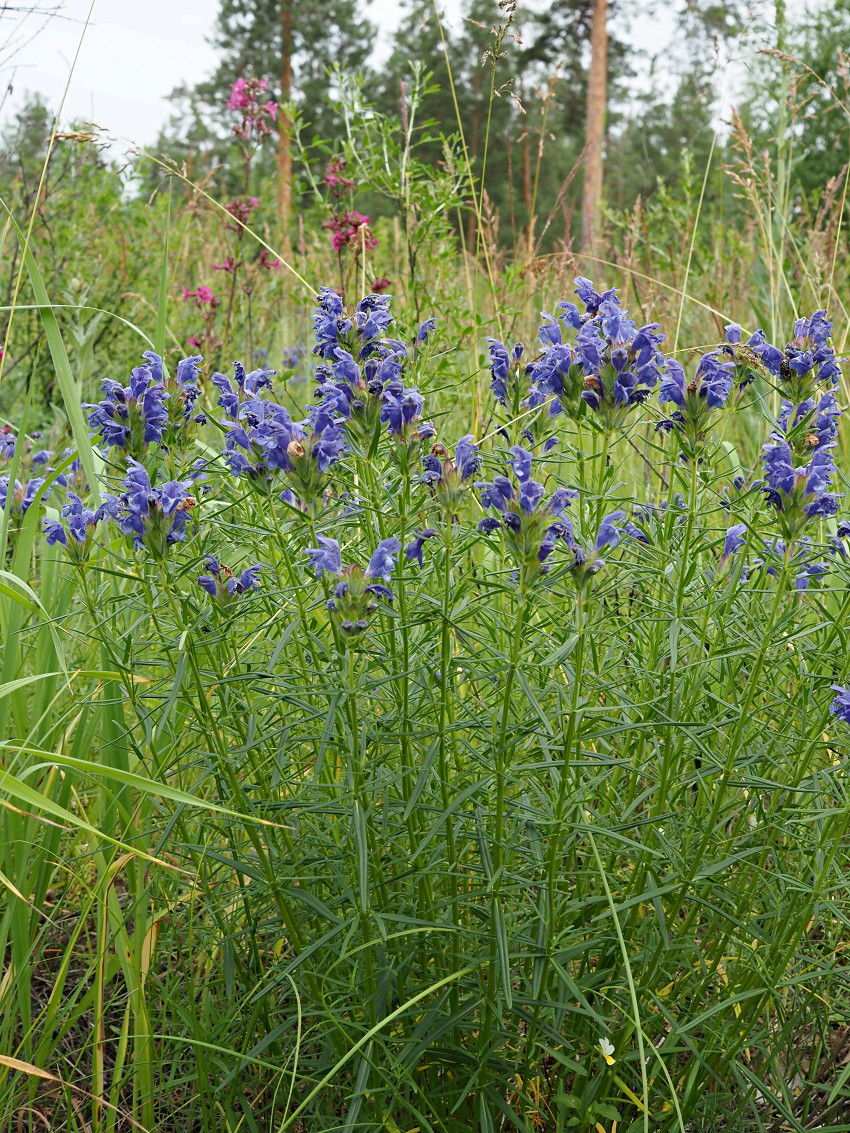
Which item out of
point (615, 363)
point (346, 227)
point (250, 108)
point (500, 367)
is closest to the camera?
point (615, 363)

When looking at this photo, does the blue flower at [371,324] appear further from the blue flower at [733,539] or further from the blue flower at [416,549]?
the blue flower at [733,539]

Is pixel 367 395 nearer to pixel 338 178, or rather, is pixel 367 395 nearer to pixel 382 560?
pixel 382 560

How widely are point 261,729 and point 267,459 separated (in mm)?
541

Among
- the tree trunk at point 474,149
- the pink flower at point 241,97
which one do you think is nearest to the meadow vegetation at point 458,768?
the tree trunk at point 474,149

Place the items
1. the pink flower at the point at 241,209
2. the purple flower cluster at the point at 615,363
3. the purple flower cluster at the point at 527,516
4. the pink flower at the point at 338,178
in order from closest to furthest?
the purple flower cluster at the point at 527,516
the purple flower cluster at the point at 615,363
the pink flower at the point at 338,178
the pink flower at the point at 241,209

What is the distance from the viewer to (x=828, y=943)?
6.54 feet

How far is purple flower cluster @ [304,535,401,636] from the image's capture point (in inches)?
63.7

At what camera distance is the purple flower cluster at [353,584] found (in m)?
1.62

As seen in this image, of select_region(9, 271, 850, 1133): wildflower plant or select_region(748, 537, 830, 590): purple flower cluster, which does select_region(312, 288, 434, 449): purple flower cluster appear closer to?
select_region(9, 271, 850, 1133): wildflower plant

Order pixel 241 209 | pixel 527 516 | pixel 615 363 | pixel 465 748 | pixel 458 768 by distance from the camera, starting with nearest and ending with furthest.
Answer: pixel 527 516, pixel 615 363, pixel 465 748, pixel 458 768, pixel 241 209

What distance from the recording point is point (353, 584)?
1625 mm

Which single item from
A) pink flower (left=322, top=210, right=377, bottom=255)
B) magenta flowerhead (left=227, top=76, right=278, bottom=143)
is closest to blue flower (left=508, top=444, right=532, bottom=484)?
pink flower (left=322, top=210, right=377, bottom=255)

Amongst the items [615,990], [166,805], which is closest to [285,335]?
[166,805]

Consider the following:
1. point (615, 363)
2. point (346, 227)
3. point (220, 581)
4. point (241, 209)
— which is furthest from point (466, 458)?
point (241, 209)
